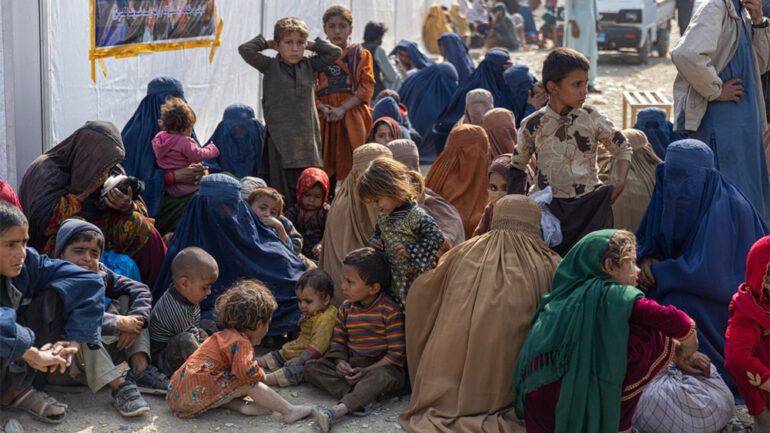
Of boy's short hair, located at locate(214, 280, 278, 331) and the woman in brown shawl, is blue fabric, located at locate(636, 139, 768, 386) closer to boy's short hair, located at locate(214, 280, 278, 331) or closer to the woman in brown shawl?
boy's short hair, located at locate(214, 280, 278, 331)

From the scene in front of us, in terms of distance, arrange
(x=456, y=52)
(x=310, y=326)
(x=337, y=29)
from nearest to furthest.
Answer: (x=310, y=326) → (x=337, y=29) → (x=456, y=52)

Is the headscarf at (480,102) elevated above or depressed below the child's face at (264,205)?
above

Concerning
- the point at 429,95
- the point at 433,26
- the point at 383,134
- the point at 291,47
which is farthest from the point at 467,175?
the point at 433,26

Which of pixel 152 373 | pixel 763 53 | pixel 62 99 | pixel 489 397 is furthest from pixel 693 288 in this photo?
pixel 62 99

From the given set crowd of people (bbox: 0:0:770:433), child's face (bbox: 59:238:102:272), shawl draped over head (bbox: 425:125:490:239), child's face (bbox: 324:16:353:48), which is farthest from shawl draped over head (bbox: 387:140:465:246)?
child's face (bbox: 324:16:353:48)

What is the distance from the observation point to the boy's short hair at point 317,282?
3.95 meters

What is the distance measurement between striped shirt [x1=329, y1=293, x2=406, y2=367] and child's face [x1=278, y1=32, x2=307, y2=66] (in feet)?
7.18

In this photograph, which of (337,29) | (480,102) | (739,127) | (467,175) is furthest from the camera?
(480,102)

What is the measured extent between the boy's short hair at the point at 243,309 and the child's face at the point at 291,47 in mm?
2249

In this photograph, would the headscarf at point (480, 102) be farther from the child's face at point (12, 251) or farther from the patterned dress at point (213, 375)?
the child's face at point (12, 251)

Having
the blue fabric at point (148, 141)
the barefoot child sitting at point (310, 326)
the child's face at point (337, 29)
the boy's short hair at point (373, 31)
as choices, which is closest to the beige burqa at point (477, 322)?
the barefoot child sitting at point (310, 326)

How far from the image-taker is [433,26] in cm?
1617

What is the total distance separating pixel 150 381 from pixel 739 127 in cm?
339

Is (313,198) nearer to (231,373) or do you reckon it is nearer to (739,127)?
(231,373)
